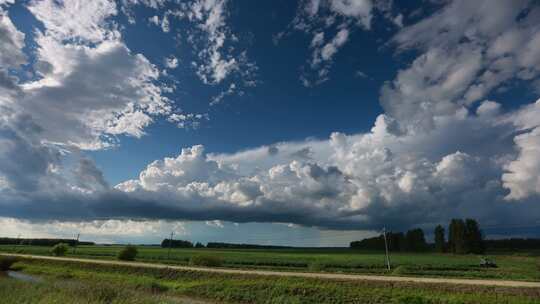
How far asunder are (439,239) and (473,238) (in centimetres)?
1971

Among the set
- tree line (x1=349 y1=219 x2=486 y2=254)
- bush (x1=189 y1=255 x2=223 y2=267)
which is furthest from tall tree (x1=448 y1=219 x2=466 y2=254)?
bush (x1=189 y1=255 x2=223 y2=267)

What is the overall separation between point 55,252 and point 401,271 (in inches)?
3250

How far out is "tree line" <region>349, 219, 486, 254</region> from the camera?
11944cm

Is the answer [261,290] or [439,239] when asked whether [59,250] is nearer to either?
[261,290]

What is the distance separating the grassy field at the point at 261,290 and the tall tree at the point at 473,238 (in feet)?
351

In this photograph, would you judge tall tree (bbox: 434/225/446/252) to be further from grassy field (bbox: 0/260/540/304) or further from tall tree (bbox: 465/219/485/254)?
grassy field (bbox: 0/260/540/304)

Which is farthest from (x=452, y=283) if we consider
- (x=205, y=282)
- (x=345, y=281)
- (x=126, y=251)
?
(x=126, y=251)

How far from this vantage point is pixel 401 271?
1738 inches

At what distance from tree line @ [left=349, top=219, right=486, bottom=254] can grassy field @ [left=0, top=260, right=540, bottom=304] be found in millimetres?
107256

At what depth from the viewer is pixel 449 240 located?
131m

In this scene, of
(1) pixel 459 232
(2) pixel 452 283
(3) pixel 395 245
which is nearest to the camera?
(2) pixel 452 283

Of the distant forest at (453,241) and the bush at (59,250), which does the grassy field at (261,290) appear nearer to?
the bush at (59,250)

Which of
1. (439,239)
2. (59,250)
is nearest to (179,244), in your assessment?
(59,250)

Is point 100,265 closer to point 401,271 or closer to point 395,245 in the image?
point 401,271
